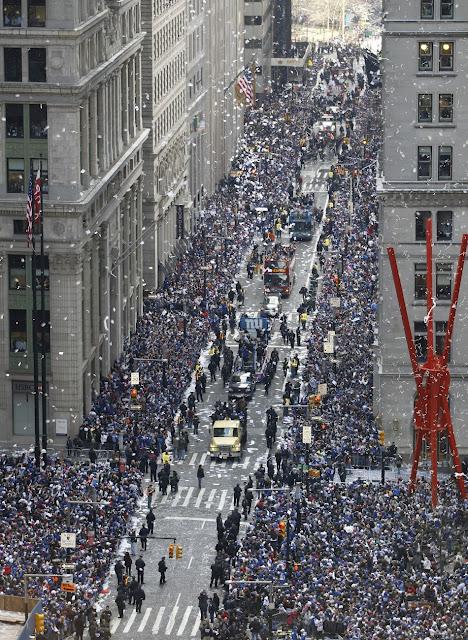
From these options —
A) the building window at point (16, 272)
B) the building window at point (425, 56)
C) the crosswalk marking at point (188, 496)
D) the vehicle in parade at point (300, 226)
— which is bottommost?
the vehicle in parade at point (300, 226)

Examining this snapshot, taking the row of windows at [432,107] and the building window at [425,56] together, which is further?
the row of windows at [432,107]

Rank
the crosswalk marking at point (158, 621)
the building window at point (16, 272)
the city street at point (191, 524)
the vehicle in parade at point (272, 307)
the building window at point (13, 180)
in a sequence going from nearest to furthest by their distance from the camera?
1. the crosswalk marking at point (158, 621)
2. the city street at point (191, 524)
3. the building window at point (13, 180)
4. the building window at point (16, 272)
5. the vehicle in parade at point (272, 307)

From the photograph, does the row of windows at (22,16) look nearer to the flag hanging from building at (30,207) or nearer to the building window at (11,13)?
the building window at (11,13)

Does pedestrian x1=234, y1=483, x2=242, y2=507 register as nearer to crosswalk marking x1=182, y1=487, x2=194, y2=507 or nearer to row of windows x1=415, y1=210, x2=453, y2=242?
crosswalk marking x1=182, y1=487, x2=194, y2=507

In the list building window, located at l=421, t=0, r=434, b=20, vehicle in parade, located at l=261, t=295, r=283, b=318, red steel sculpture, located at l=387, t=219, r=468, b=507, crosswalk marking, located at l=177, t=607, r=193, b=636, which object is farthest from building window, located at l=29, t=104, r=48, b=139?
crosswalk marking, located at l=177, t=607, r=193, b=636

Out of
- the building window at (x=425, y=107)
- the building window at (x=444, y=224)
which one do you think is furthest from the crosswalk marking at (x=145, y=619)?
the building window at (x=425, y=107)

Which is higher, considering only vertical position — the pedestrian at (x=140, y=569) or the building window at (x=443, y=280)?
the building window at (x=443, y=280)
